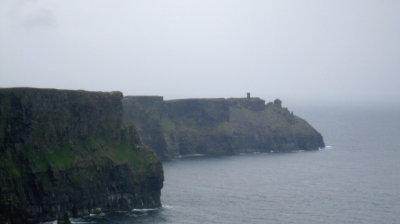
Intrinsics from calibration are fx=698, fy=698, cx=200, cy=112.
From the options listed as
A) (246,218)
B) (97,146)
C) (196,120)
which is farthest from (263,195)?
(196,120)

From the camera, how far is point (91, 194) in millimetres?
107688

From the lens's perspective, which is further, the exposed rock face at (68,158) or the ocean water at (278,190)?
the ocean water at (278,190)

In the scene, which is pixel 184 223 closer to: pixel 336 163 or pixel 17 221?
pixel 17 221

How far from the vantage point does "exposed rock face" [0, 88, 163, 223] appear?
9831cm

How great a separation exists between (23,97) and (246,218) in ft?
126

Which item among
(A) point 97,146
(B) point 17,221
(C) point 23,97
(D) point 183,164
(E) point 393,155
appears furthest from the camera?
(E) point 393,155

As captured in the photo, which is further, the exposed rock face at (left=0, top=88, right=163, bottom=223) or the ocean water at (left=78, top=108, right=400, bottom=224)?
the ocean water at (left=78, top=108, right=400, bottom=224)

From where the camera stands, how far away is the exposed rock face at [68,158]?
98.3 meters

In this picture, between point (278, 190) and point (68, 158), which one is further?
point (278, 190)

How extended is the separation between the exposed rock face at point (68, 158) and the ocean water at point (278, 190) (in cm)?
418

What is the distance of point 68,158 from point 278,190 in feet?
148

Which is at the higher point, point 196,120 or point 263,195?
point 196,120

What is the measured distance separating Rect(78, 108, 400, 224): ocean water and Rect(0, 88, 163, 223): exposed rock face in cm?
418

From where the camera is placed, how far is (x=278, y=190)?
134 m
